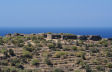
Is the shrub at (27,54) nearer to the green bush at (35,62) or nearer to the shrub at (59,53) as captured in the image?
the green bush at (35,62)

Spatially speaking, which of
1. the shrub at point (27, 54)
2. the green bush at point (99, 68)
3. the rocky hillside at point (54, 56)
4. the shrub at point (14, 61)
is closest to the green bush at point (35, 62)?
the rocky hillside at point (54, 56)

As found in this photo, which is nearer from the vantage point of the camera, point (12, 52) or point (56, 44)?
point (12, 52)

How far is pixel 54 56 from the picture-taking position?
41.4 meters

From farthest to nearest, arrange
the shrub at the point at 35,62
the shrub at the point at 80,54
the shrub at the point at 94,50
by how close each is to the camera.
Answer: the shrub at the point at 94,50, the shrub at the point at 80,54, the shrub at the point at 35,62

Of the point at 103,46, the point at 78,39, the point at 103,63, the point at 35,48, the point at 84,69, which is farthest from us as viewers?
the point at 78,39

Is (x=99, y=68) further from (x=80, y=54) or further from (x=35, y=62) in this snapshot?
(x=35, y=62)

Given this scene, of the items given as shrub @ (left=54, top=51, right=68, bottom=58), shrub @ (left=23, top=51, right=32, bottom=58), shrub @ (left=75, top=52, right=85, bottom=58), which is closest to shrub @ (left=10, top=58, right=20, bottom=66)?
shrub @ (left=23, top=51, right=32, bottom=58)

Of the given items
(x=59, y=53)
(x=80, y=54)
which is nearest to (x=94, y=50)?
(x=80, y=54)

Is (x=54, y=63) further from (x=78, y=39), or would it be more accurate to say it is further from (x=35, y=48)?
(x=78, y=39)

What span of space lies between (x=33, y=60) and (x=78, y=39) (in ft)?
47.5

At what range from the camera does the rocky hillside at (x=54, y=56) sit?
38125 millimetres

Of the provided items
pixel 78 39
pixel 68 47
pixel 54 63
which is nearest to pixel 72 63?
pixel 54 63

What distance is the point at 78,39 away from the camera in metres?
52.5

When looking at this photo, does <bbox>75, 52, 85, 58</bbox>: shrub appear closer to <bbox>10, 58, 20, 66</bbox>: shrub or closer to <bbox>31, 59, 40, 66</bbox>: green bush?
<bbox>31, 59, 40, 66</bbox>: green bush
